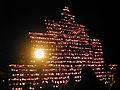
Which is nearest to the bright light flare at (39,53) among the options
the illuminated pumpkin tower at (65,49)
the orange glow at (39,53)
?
the orange glow at (39,53)

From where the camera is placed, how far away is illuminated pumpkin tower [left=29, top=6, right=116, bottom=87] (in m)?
13.4

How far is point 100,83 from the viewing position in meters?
5.18

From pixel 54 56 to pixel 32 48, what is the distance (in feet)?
3.79

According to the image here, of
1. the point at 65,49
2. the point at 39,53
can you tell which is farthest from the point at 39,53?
the point at 65,49

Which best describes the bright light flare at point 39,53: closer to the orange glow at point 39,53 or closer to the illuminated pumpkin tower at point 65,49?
the orange glow at point 39,53

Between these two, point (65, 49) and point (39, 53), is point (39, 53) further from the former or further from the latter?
point (65, 49)

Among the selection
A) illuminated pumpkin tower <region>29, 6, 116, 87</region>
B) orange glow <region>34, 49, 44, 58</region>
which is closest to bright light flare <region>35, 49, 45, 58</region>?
orange glow <region>34, 49, 44, 58</region>

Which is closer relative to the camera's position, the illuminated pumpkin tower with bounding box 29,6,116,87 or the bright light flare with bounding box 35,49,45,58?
the bright light flare with bounding box 35,49,45,58

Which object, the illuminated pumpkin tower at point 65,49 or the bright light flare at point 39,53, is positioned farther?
the illuminated pumpkin tower at point 65,49

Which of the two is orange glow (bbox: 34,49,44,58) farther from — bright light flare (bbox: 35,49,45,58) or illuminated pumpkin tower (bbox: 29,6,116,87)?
illuminated pumpkin tower (bbox: 29,6,116,87)

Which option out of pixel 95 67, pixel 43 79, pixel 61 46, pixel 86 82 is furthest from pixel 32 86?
pixel 86 82

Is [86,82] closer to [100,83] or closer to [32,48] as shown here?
[100,83]

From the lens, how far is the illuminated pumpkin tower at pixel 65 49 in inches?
529

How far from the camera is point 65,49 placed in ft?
46.6
